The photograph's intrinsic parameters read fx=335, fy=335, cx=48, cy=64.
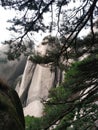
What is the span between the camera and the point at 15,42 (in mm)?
6402

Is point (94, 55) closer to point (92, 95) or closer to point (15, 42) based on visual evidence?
point (92, 95)

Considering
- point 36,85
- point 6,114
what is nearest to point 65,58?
point 6,114

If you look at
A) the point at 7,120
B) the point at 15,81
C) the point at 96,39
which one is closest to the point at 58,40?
the point at 96,39

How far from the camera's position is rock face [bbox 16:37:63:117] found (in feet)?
52.6

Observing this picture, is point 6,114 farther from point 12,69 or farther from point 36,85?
point 12,69

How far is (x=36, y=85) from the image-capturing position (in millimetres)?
17000

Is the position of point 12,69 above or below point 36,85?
above

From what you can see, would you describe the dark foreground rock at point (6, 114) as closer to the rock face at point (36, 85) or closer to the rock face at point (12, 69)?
the rock face at point (36, 85)

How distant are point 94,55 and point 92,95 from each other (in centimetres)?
77

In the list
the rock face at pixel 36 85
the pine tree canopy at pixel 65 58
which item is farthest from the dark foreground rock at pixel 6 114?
the rock face at pixel 36 85

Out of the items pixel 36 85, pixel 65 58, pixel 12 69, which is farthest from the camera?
pixel 12 69

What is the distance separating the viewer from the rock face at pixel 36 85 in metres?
16.0

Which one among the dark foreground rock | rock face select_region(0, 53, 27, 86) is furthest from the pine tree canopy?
rock face select_region(0, 53, 27, 86)

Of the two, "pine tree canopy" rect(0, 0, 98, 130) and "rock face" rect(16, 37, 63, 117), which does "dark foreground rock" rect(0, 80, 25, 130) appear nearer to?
"pine tree canopy" rect(0, 0, 98, 130)
